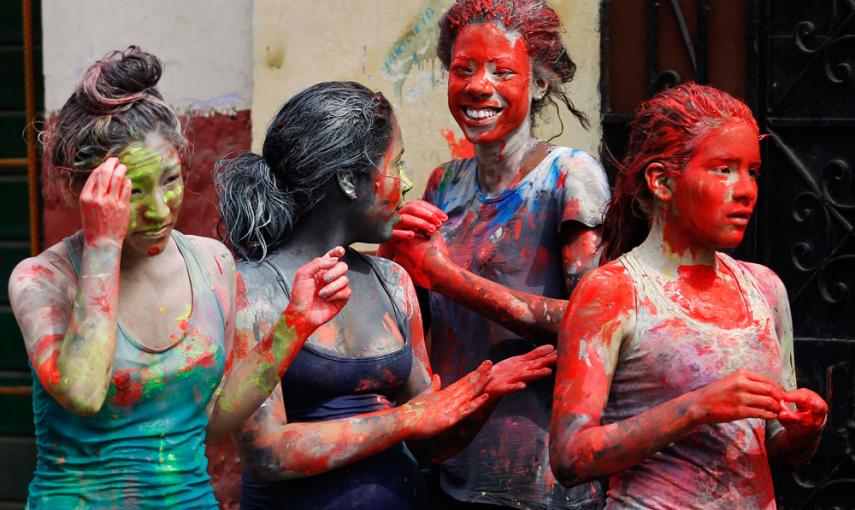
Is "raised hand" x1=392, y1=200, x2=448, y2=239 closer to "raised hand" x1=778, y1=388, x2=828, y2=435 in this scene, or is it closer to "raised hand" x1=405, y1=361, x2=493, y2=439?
"raised hand" x1=405, y1=361, x2=493, y2=439

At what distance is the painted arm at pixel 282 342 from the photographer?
3.16 m

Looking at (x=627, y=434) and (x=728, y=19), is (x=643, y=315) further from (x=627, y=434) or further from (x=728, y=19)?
(x=728, y=19)

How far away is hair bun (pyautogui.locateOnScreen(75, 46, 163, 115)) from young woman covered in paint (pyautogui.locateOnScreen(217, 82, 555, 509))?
1.50 feet

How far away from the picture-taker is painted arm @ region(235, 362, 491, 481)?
3.28 metres

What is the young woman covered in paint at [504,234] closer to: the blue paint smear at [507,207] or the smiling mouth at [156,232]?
the blue paint smear at [507,207]

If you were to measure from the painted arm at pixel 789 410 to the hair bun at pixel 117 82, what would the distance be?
1434mm

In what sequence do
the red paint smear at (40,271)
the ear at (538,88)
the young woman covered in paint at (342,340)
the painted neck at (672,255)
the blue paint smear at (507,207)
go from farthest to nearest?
the ear at (538,88) < the blue paint smear at (507,207) < the young woman covered in paint at (342,340) < the painted neck at (672,255) < the red paint smear at (40,271)

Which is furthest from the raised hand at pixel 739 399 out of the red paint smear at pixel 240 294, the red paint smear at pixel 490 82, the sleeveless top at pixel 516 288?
the red paint smear at pixel 490 82

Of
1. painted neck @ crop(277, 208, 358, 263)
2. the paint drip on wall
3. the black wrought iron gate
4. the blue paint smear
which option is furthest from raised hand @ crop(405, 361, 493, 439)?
the paint drip on wall

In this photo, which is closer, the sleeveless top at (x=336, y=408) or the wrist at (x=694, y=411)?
the wrist at (x=694, y=411)

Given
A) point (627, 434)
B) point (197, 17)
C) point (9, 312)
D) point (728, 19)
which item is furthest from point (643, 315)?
point (9, 312)

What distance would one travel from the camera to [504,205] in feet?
12.7

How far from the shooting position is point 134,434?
3.03 meters

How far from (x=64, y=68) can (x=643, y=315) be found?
139 inches
